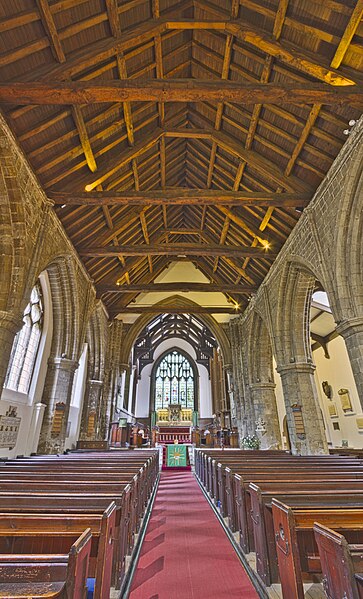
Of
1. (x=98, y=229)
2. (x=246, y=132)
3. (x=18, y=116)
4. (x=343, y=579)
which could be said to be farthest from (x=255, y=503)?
(x=98, y=229)

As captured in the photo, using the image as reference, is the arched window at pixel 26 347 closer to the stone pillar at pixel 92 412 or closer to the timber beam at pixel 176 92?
the stone pillar at pixel 92 412

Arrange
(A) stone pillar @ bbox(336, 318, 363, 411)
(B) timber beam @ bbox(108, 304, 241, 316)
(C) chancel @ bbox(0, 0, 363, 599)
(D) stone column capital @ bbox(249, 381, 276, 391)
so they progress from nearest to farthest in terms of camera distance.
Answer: (C) chancel @ bbox(0, 0, 363, 599) → (A) stone pillar @ bbox(336, 318, 363, 411) → (D) stone column capital @ bbox(249, 381, 276, 391) → (B) timber beam @ bbox(108, 304, 241, 316)

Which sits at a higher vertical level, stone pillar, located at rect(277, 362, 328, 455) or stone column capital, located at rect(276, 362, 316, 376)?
stone column capital, located at rect(276, 362, 316, 376)

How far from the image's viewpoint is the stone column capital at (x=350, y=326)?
5.19m

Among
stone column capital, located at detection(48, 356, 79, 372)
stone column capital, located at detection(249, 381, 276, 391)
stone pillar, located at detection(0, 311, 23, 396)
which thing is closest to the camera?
stone pillar, located at detection(0, 311, 23, 396)

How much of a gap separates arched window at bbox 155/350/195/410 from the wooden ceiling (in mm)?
16369

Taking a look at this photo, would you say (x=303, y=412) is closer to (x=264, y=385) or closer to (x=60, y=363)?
(x=264, y=385)

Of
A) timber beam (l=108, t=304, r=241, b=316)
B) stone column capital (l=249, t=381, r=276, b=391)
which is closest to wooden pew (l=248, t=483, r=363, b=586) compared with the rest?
stone column capital (l=249, t=381, r=276, b=391)

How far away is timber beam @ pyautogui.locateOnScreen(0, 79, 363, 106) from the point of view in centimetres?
453

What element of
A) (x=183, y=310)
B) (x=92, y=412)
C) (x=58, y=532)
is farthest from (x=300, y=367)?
(x=58, y=532)

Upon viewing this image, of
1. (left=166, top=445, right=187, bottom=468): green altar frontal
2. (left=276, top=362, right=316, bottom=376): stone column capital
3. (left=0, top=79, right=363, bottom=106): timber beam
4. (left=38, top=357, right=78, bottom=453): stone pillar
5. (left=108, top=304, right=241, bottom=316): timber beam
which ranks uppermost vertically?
(left=108, top=304, right=241, bottom=316): timber beam

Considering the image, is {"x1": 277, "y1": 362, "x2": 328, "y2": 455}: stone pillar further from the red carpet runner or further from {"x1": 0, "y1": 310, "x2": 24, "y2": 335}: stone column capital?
{"x1": 0, "y1": 310, "x2": 24, "y2": 335}: stone column capital

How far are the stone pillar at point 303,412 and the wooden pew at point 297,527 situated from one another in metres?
5.72

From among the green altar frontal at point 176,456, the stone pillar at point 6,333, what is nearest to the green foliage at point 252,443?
the green altar frontal at point 176,456
